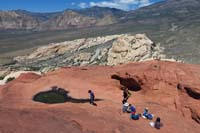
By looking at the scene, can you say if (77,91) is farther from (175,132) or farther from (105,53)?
(105,53)

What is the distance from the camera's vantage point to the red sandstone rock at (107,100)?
22553mm

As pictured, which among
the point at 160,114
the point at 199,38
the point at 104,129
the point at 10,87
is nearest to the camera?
the point at 104,129

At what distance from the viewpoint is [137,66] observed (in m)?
36.8

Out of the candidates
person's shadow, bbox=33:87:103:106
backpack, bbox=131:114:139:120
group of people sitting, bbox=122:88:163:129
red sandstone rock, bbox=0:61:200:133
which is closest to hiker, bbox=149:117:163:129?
group of people sitting, bbox=122:88:163:129

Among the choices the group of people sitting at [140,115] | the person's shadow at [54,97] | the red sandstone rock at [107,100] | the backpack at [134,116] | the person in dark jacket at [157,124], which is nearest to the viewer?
the red sandstone rock at [107,100]

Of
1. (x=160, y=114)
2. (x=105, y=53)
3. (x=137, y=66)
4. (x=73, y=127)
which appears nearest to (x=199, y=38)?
(x=105, y=53)

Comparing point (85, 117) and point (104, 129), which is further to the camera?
point (85, 117)

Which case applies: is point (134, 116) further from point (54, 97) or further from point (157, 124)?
point (54, 97)

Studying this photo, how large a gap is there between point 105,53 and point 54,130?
46.7 meters

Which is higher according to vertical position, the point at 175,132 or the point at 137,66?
the point at 137,66

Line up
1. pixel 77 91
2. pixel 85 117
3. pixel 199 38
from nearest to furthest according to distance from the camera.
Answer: pixel 85 117
pixel 77 91
pixel 199 38

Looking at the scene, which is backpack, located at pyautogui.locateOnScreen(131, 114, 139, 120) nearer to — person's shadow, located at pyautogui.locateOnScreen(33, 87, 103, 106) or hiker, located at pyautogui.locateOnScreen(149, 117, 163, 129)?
hiker, located at pyautogui.locateOnScreen(149, 117, 163, 129)

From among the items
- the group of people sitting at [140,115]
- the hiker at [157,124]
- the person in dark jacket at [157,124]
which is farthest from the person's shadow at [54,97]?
the person in dark jacket at [157,124]

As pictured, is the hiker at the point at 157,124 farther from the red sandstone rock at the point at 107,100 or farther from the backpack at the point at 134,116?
the backpack at the point at 134,116
